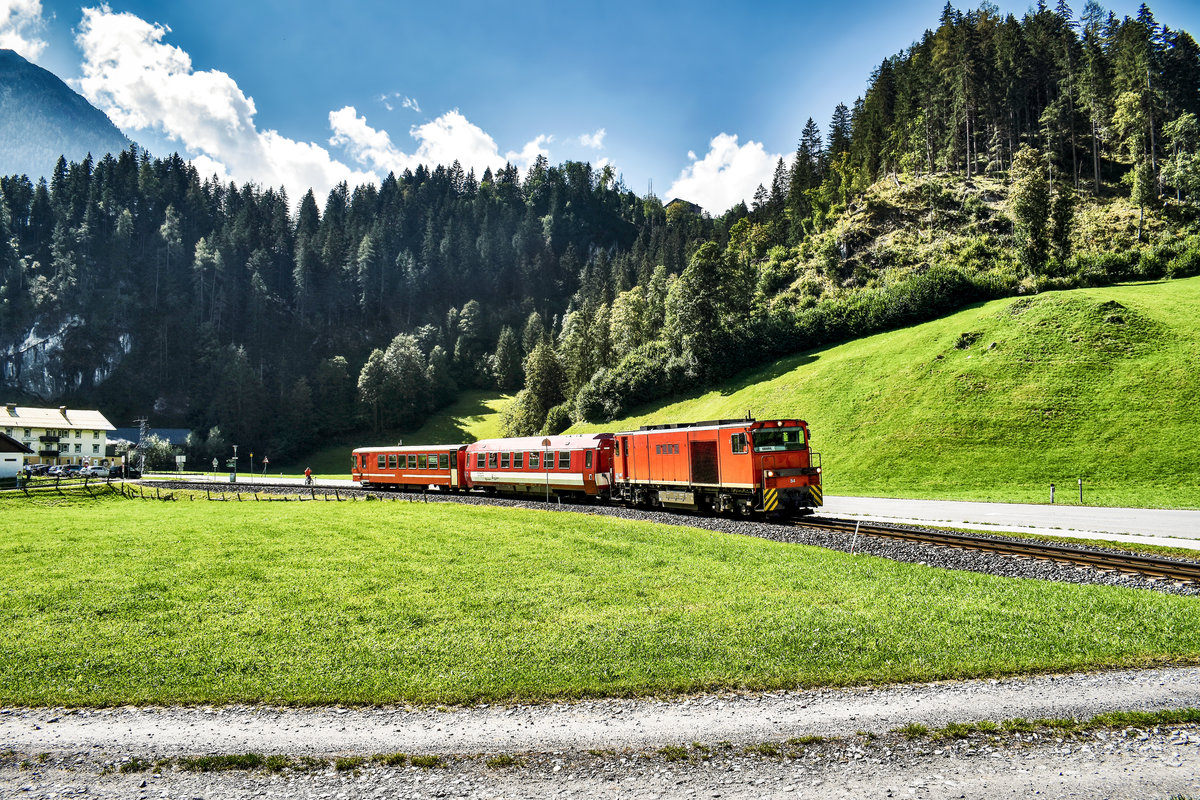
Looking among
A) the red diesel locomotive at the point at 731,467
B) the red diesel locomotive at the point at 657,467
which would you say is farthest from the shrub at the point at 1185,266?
the red diesel locomotive at the point at 731,467

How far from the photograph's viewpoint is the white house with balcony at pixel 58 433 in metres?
91.5

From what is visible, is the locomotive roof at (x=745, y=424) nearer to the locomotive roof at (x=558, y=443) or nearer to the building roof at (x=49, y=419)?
A: the locomotive roof at (x=558, y=443)

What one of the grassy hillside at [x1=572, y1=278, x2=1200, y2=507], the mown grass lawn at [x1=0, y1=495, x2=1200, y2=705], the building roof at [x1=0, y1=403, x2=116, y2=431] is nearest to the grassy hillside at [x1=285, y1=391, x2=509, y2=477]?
the building roof at [x1=0, y1=403, x2=116, y2=431]

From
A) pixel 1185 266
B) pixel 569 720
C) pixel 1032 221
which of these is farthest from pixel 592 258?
pixel 569 720

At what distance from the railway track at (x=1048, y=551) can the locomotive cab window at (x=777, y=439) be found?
3.28 m

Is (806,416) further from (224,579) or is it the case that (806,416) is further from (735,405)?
(224,579)

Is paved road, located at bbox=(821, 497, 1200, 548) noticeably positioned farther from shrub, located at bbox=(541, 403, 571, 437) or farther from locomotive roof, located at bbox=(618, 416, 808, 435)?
shrub, located at bbox=(541, 403, 571, 437)

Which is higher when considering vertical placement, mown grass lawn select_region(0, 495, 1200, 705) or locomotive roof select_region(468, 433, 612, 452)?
locomotive roof select_region(468, 433, 612, 452)

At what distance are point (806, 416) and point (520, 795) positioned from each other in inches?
1974

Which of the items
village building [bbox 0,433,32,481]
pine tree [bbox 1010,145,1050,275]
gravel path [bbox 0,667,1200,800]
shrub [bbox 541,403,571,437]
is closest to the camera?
gravel path [bbox 0,667,1200,800]

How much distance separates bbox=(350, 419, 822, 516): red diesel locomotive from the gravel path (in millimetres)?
16427

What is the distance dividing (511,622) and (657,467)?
66.3 feet

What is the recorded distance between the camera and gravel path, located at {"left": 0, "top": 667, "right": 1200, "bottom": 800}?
6.37 m

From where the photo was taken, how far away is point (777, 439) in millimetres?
25562
